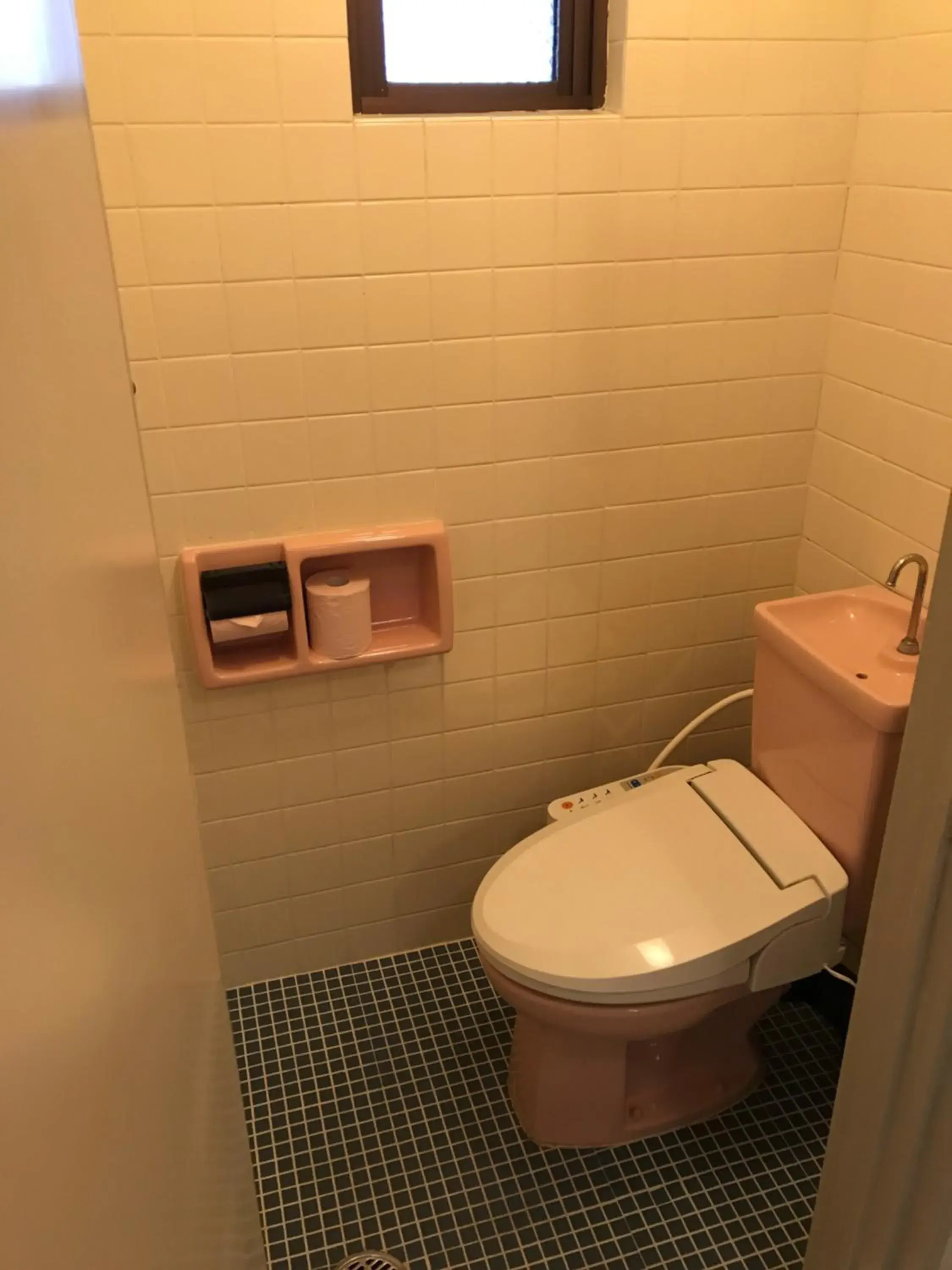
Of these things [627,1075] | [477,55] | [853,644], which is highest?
[477,55]

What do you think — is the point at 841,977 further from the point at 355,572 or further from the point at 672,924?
the point at 355,572

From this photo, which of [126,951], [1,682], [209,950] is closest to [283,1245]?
[209,950]

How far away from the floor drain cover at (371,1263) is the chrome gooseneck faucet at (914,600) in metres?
1.18

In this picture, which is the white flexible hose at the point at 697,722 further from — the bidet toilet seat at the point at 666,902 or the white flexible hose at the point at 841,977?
the white flexible hose at the point at 841,977

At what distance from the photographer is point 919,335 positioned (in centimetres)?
154

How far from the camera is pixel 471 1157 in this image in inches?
64.4

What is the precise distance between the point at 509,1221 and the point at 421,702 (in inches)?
33.3

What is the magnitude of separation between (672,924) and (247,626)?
80cm

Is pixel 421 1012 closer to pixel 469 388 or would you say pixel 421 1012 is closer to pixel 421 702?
pixel 421 702

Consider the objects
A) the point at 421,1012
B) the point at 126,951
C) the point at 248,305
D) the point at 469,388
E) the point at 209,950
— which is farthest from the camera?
the point at 421,1012

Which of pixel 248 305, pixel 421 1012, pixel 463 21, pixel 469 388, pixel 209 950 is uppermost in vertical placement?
pixel 463 21

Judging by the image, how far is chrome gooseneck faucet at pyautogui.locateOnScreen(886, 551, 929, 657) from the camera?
1413 mm

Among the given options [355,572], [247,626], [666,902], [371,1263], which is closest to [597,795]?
[666,902]

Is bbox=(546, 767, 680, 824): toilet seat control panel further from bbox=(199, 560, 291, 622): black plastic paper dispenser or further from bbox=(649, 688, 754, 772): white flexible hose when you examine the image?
bbox=(199, 560, 291, 622): black plastic paper dispenser
